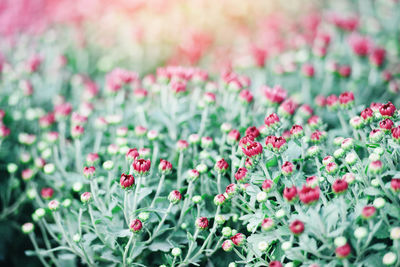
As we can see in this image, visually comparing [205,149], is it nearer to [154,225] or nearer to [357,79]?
[154,225]

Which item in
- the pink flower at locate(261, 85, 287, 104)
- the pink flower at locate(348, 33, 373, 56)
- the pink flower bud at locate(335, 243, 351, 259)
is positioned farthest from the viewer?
the pink flower at locate(348, 33, 373, 56)

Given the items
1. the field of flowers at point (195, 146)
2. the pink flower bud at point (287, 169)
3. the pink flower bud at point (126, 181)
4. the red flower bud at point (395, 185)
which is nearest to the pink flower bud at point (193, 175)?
the field of flowers at point (195, 146)

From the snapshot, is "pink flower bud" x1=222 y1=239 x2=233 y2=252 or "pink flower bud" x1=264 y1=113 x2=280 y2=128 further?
"pink flower bud" x1=264 y1=113 x2=280 y2=128

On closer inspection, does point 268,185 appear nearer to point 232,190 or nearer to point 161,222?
point 232,190

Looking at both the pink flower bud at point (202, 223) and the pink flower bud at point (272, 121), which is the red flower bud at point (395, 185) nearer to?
the pink flower bud at point (272, 121)

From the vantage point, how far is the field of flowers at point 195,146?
1.28 m

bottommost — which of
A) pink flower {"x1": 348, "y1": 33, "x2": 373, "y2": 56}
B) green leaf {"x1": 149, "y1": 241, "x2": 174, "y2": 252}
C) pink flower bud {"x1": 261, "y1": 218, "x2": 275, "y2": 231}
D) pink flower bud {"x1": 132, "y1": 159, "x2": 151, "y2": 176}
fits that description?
green leaf {"x1": 149, "y1": 241, "x2": 174, "y2": 252}

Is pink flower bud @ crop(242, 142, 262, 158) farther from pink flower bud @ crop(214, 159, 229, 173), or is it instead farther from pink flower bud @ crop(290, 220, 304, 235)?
pink flower bud @ crop(290, 220, 304, 235)

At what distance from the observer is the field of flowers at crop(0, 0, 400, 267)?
4.18ft

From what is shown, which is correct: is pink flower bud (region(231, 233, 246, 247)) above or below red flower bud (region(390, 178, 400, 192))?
below

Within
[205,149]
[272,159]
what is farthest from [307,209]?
[205,149]

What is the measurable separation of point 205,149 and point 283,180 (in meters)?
0.40

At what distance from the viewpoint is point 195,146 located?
5.54 ft

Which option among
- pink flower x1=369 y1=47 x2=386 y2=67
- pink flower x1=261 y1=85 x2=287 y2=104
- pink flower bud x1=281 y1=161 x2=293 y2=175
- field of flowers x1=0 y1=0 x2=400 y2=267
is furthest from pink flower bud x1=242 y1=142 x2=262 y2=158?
pink flower x1=369 y1=47 x2=386 y2=67
